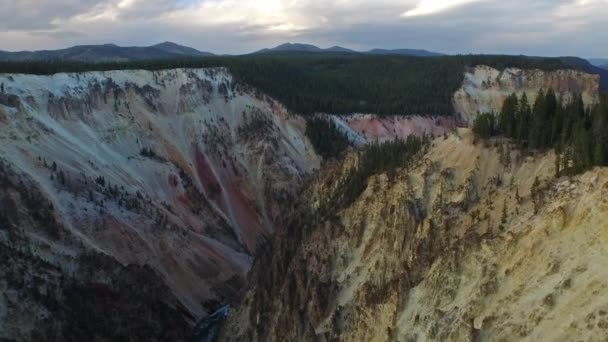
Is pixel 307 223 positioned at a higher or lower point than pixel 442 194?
lower

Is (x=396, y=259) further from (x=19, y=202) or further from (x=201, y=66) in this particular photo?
(x=201, y=66)

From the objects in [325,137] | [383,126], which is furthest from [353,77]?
[325,137]

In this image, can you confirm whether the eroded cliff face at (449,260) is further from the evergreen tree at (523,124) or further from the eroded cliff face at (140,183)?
the eroded cliff face at (140,183)

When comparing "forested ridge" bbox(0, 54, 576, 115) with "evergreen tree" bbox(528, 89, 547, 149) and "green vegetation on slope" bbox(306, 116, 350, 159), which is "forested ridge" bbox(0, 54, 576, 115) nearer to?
"green vegetation on slope" bbox(306, 116, 350, 159)

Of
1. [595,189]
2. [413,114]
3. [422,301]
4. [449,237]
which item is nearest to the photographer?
[595,189]

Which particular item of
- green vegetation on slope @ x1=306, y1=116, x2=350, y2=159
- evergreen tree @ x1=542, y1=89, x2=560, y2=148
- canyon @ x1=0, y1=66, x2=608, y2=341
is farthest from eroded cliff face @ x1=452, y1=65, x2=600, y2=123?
evergreen tree @ x1=542, y1=89, x2=560, y2=148

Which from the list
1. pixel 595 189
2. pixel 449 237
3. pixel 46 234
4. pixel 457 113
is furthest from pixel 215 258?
pixel 457 113

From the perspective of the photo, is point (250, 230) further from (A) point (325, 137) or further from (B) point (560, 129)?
(B) point (560, 129)
